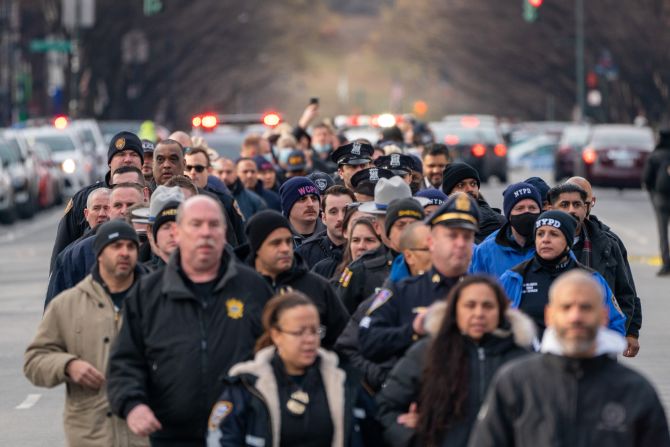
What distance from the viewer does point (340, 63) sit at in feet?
613

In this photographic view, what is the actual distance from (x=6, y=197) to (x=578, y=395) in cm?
2900

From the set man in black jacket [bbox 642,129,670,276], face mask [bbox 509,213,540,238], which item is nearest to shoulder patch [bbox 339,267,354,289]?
face mask [bbox 509,213,540,238]

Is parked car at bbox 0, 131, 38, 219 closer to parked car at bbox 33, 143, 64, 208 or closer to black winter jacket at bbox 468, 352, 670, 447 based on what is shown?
parked car at bbox 33, 143, 64, 208

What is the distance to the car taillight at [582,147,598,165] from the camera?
4384 centimetres

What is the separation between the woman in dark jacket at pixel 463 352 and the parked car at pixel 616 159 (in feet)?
119

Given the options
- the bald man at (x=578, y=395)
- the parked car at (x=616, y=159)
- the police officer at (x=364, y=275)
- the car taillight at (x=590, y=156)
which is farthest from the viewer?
the car taillight at (x=590, y=156)

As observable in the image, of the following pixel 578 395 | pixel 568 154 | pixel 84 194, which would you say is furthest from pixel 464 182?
pixel 568 154

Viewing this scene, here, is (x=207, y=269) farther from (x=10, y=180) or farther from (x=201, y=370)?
(x=10, y=180)

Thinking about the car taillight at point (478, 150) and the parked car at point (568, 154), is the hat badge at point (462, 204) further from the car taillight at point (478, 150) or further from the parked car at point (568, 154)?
the parked car at point (568, 154)

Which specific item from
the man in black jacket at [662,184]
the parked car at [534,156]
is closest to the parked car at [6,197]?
the man in black jacket at [662,184]

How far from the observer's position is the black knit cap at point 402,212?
9.45 metres

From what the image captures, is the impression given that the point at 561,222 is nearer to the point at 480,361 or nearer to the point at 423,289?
the point at 423,289

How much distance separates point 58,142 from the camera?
43969 mm

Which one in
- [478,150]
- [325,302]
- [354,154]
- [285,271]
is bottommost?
[478,150]
